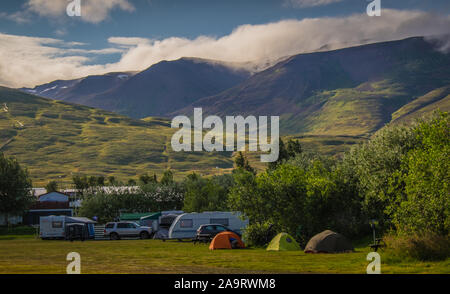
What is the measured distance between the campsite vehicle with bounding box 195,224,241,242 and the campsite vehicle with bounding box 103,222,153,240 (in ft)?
39.0

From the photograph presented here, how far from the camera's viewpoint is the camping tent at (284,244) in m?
31.6

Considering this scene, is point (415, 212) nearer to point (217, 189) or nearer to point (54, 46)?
point (217, 189)

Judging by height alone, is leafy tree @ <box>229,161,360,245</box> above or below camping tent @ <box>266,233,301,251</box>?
above

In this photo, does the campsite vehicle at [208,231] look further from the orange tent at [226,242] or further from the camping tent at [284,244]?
the camping tent at [284,244]

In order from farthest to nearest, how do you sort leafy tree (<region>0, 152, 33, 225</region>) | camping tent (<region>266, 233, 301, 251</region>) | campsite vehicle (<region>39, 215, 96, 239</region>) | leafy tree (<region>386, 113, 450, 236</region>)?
leafy tree (<region>0, 152, 33, 225</region>) < campsite vehicle (<region>39, 215, 96, 239</region>) < camping tent (<region>266, 233, 301, 251</region>) < leafy tree (<region>386, 113, 450, 236</region>)

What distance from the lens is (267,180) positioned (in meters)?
36.1

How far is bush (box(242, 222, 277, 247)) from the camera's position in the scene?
116ft

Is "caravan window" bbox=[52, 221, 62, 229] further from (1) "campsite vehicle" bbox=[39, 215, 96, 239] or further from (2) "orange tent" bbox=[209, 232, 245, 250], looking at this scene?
(2) "orange tent" bbox=[209, 232, 245, 250]

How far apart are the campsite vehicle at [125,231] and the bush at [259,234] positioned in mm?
18521

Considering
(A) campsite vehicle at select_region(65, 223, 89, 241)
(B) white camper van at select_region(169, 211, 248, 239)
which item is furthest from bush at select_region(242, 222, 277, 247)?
(A) campsite vehicle at select_region(65, 223, 89, 241)

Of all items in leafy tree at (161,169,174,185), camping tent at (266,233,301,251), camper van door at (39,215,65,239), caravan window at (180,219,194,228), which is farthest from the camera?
leafy tree at (161,169,174,185)
